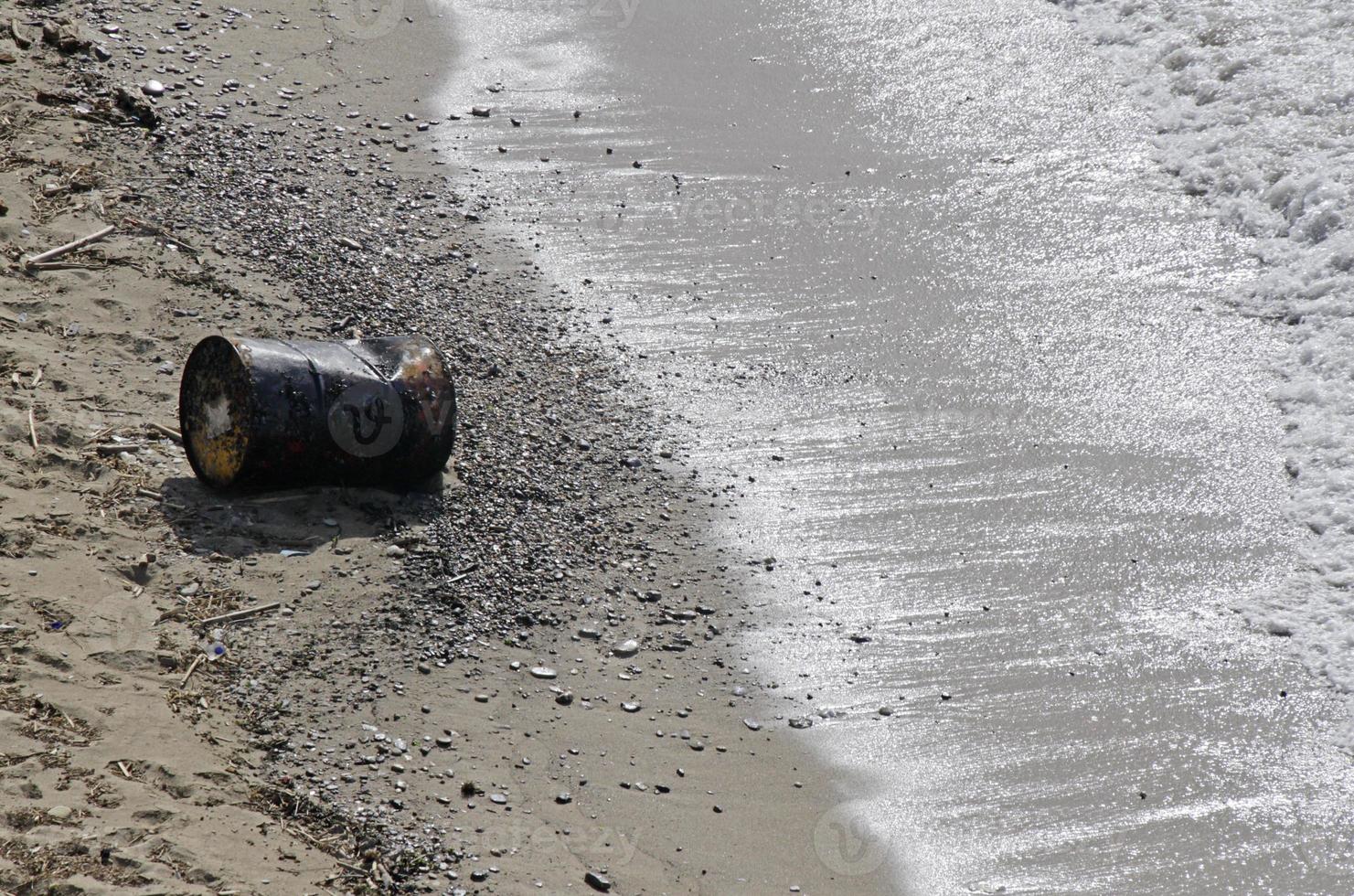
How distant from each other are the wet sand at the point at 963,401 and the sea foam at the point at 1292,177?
171mm

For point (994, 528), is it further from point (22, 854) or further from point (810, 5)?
point (810, 5)

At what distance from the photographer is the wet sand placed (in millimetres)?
5137

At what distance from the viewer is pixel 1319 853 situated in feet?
16.1

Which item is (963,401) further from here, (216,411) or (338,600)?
(216,411)

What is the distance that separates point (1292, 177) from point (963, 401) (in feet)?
12.1

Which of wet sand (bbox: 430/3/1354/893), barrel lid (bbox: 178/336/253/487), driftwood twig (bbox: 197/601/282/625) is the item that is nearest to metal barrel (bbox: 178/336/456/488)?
barrel lid (bbox: 178/336/253/487)

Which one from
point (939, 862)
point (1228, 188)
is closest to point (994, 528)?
point (939, 862)

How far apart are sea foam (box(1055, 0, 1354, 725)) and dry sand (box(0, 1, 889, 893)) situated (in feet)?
9.28

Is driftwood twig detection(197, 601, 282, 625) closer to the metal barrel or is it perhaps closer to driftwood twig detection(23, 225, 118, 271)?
the metal barrel

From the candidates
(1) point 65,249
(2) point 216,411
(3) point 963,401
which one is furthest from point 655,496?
(1) point 65,249

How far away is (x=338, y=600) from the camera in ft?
17.3

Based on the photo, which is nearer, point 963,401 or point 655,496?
point 655,496

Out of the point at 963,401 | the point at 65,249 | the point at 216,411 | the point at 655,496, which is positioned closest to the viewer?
the point at 216,411

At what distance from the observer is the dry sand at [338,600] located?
430 cm
